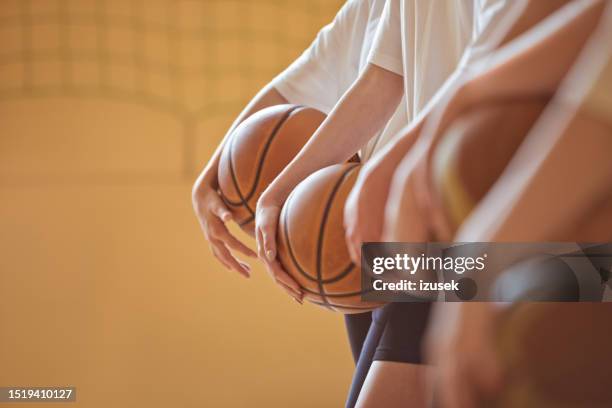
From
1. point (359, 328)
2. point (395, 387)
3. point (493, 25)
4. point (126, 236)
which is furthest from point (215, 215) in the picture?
point (126, 236)

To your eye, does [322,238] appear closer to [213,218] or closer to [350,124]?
[350,124]

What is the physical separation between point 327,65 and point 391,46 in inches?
10.4

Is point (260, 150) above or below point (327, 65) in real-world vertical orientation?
below

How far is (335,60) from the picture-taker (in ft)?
2.94

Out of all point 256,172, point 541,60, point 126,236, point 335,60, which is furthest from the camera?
point 126,236

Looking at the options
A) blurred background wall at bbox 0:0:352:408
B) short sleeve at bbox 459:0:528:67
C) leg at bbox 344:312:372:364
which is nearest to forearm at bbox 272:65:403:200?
short sleeve at bbox 459:0:528:67

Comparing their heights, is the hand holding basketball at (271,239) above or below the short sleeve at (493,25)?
below

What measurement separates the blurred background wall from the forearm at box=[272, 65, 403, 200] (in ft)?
5.08

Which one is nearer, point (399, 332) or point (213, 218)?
point (399, 332)

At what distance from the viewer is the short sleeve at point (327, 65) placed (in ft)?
2.84

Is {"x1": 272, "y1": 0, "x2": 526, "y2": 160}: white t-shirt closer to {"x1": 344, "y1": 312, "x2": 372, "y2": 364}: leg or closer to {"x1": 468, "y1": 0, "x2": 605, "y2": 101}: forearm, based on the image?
{"x1": 468, "y1": 0, "x2": 605, "y2": 101}: forearm

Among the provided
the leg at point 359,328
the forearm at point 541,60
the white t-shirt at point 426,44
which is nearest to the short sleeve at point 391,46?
the white t-shirt at point 426,44

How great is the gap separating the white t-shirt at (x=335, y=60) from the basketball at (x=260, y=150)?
104 mm

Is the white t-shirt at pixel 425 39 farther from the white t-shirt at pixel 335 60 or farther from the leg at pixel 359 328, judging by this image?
the leg at pixel 359 328
